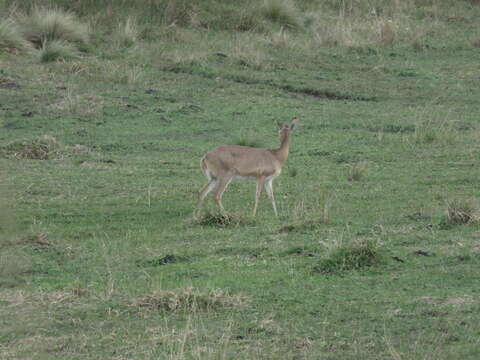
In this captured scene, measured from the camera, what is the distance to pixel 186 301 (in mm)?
6734

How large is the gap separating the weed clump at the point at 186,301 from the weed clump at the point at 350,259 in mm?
1085

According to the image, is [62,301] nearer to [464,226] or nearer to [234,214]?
[234,214]

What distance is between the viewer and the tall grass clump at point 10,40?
18203 millimetres

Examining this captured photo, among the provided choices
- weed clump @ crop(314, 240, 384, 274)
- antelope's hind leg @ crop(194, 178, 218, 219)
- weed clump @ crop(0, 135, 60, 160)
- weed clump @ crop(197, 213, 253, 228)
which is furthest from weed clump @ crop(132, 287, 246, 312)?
weed clump @ crop(0, 135, 60, 160)

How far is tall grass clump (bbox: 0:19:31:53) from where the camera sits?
18.2 meters

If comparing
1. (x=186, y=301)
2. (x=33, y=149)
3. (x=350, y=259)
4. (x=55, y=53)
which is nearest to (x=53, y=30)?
(x=55, y=53)

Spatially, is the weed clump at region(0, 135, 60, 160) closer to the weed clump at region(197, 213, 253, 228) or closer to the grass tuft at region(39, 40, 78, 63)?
the weed clump at region(197, 213, 253, 228)

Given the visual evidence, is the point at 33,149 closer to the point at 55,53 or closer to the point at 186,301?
the point at 55,53

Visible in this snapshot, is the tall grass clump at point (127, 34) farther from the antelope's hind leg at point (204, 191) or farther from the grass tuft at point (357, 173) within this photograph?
the antelope's hind leg at point (204, 191)

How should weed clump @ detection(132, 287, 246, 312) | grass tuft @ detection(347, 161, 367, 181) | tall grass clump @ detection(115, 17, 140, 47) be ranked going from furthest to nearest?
tall grass clump @ detection(115, 17, 140, 47)
grass tuft @ detection(347, 161, 367, 181)
weed clump @ detection(132, 287, 246, 312)

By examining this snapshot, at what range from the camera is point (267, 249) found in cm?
858

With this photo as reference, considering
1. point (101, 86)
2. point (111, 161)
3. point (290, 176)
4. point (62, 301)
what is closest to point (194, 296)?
point (62, 301)

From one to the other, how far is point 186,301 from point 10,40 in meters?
12.8

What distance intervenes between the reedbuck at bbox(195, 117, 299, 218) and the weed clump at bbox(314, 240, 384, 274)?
7.77 ft
